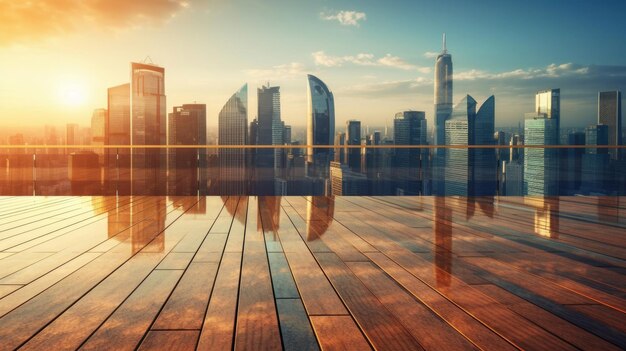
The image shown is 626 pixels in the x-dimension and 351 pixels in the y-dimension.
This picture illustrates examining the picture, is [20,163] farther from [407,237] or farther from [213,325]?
[213,325]

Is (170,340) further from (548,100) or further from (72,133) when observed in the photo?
(548,100)

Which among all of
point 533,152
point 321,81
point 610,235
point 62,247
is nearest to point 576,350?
point 610,235

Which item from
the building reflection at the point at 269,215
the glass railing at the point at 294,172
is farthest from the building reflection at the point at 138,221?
the building reflection at the point at 269,215

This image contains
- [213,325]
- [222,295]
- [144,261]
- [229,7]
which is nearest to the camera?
[213,325]

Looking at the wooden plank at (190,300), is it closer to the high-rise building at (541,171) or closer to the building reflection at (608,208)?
the building reflection at (608,208)

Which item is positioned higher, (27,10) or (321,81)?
(321,81)

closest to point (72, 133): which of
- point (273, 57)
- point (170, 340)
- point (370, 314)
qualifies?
point (273, 57)
